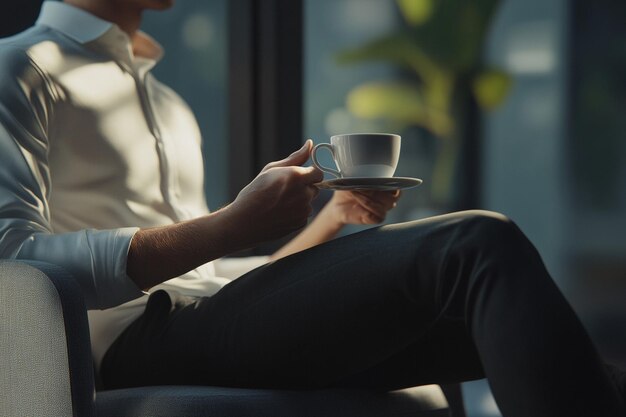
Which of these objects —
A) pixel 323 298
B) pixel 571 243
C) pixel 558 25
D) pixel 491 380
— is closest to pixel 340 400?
pixel 323 298

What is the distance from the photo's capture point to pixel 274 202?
0.99 m

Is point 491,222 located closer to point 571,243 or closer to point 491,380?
point 491,380

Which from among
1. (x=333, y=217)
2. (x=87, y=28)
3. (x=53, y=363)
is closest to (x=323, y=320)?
(x=53, y=363)

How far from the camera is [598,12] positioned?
4.47 metres

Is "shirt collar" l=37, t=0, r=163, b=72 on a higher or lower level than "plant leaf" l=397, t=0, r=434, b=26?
higher

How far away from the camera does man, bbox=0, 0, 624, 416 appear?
0.82 metres

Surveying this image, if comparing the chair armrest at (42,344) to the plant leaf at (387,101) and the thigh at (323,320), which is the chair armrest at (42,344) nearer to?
the thigh at (323,320)

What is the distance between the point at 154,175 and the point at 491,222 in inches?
23.4

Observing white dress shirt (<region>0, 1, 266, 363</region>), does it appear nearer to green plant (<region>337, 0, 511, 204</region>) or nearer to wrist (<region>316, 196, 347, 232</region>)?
wrist (<region>316, 196, 347, 232</region>)

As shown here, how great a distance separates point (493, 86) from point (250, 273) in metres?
4.84

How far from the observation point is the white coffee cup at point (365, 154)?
106 centimetres

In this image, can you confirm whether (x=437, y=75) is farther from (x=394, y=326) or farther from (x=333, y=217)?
(x=394, y=326)

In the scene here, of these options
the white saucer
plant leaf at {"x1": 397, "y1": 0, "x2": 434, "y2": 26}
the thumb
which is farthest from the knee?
plant leaf at {"x1": 397, "y1": 0, "x2": 434, "y2": 26}

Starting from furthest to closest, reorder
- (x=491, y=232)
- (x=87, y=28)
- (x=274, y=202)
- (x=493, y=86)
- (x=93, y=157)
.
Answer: (x=493, y=86), (x=87, y=28), (x=93, y=157), (x=274, y=202), (x=491, y=232)
